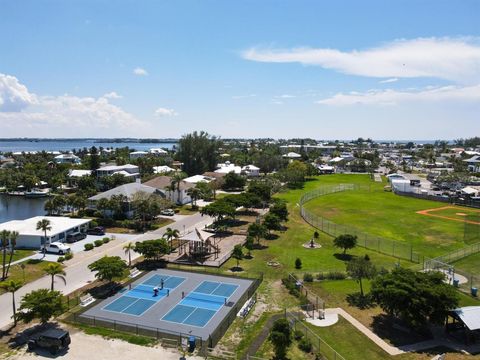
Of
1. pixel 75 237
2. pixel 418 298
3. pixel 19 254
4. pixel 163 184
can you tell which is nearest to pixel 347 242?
pixel 418 298

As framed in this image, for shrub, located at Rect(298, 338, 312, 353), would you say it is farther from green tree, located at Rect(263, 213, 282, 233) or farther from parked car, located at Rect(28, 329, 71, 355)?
green tree, located at Rect(263, 213, 282, 233)

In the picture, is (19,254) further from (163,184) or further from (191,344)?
(163,184)

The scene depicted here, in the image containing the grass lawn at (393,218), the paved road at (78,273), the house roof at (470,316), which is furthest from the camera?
the grass lawn at (393,218)

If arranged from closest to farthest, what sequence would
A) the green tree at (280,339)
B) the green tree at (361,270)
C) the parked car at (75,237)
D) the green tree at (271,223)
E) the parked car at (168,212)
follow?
1. the green tree at (280,339)
2. the green tree at (361,270)
3. the parked car at (75,237)
4. the green tree at (271,223)
5. the parked car at (168,212)

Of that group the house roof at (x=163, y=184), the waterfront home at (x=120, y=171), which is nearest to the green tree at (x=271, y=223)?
the house roof at (x=163, y=184)

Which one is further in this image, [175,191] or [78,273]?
[175,191]

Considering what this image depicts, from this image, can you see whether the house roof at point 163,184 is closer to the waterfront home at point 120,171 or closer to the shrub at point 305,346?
the waterfront home at point 120,171
